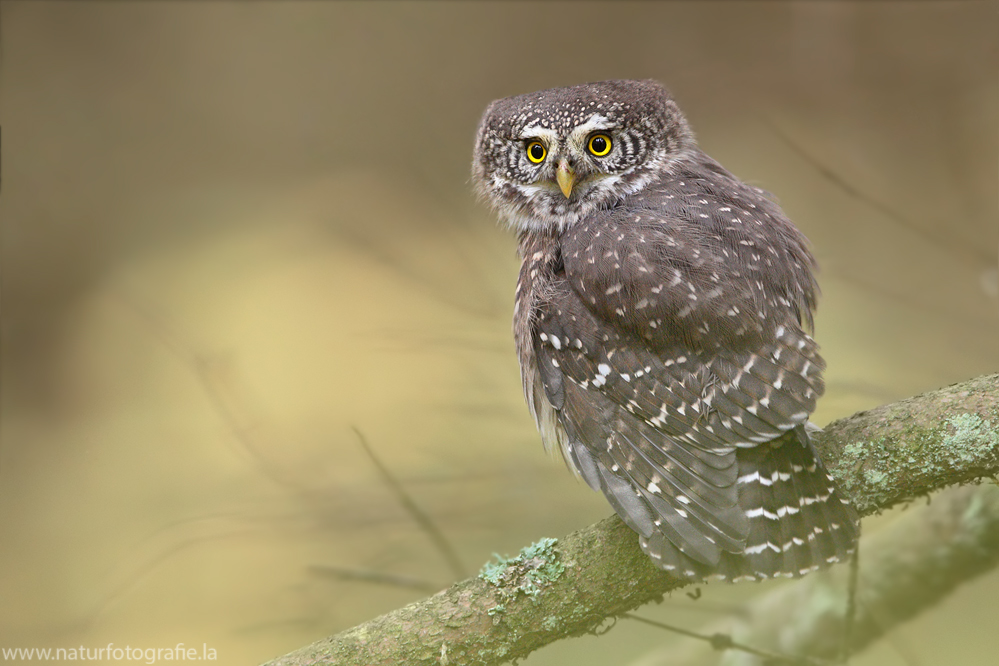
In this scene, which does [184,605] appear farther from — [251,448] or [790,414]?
[790,414]

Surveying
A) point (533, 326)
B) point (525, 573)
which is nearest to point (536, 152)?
point (533, 326)

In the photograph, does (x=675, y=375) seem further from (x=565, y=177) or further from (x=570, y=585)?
(x=565, y=177)

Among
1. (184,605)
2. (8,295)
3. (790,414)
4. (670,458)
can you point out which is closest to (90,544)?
(184,605)

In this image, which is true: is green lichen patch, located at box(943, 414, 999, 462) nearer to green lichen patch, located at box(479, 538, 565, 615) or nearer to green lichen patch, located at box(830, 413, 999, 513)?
green lichen patch, located at box(830, 413, 999, 513)

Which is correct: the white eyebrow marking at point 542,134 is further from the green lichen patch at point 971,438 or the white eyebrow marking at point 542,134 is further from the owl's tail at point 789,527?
the green lichen patch at point 971,438

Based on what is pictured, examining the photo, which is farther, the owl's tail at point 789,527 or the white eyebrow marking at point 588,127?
the white eyebrow marking at point 588,127

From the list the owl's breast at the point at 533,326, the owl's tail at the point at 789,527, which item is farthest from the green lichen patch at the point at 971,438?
the owl's breast at the point at 533,326
